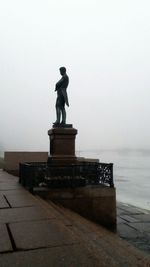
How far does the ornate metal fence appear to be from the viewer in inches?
379

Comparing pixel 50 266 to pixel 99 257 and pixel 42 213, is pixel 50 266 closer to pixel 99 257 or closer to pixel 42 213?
pixel 99 257

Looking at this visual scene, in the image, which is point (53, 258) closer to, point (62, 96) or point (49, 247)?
point (49, 247)

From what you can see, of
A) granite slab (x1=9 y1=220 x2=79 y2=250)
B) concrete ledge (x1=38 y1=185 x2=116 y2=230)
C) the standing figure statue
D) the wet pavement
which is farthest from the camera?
the standing figure statue

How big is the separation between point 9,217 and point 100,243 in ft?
7.27

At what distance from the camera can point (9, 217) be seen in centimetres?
633

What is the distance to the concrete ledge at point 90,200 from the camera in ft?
31.0

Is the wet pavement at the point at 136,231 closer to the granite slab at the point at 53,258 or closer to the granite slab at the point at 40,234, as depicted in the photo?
the granite slab at the point at 40,234

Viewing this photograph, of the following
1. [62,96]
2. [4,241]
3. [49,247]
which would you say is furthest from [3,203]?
[62,96]

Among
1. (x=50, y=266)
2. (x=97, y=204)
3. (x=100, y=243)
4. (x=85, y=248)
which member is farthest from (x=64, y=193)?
(x=50, y=266)

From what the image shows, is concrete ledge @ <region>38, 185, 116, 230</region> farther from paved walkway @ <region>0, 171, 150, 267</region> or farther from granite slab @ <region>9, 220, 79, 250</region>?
granite slab @ <region>9, 220, 79, 250</region>

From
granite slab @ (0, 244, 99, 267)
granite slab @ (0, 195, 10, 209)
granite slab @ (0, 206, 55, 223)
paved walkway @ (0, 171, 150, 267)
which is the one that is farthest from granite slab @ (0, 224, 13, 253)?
granite slab @ (0, 195, 10, 209)

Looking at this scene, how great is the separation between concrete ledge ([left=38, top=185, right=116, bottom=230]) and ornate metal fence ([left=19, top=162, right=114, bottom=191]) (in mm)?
234

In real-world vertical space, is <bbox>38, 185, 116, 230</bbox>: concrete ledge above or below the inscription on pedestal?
below

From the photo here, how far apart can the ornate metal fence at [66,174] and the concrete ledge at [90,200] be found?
0.77 ft
